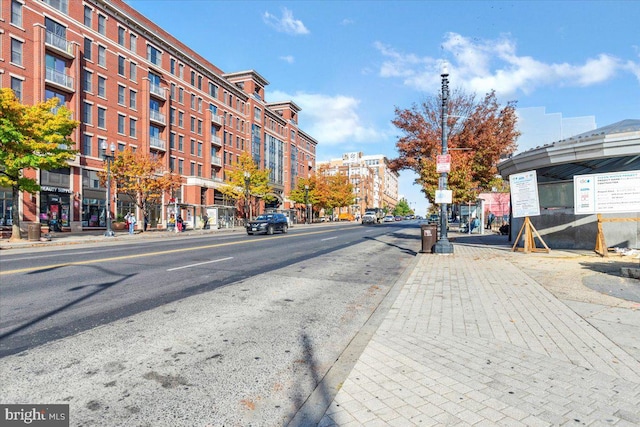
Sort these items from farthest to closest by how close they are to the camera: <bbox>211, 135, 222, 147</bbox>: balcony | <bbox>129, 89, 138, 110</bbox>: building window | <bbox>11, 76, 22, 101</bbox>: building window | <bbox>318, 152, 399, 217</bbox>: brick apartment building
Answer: <bbox>318, 152, 399, 217</bbox>: brick apartment building < <bbox>211, 135, 222, 147</bbox>: balcony < <bbox>129, 89, 138, 110</bbox>: building window < <bbox>11, 76, 22, 101</bbox>: building window

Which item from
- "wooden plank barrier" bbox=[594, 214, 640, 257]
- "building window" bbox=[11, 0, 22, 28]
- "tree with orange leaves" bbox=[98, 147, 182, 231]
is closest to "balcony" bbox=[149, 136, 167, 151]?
"tree with orange leaves" bbox=[98, 147, 182, 231]

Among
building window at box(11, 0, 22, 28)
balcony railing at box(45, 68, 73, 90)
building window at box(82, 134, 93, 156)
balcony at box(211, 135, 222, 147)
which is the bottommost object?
building window at box(82, 134, 93, 156)

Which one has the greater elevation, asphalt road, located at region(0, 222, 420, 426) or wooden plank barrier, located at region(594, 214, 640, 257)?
wooden plank barrier, located at region(594, 214, 640, 257)

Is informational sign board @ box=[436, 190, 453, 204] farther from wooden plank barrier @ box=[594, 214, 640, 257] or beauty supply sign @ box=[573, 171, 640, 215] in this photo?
wooden plank barrier @ box=[594, 214, 640, 257]

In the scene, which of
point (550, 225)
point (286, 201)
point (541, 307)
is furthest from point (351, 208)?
point (541, 307)

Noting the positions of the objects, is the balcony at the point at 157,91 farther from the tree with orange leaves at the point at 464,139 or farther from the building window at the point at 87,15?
the tree with orange leaves at the point at 464,139

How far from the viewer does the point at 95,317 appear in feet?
17.9

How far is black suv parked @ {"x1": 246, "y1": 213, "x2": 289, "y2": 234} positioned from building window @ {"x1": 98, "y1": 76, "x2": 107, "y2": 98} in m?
22.6

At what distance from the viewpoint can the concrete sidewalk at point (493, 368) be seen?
2.82 m

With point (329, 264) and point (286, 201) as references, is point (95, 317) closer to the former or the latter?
point (329, 264)

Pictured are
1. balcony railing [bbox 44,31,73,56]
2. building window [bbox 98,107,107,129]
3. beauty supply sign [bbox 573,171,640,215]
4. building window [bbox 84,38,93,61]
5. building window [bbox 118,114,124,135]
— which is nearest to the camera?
beauty supply sign [bbox 573,171,640,215]

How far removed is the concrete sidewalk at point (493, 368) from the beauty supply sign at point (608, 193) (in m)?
7.68

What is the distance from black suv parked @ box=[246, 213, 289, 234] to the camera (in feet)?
85.3

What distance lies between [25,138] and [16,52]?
45.5 feet
